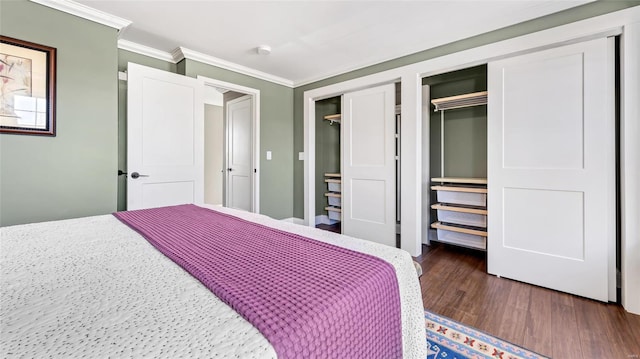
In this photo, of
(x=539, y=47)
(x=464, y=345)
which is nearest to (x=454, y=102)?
(x=539, y=47)

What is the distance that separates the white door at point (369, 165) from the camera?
3215mm

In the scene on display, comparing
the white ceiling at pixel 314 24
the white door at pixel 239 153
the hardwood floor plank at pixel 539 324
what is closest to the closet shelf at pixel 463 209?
the hardwood floor plank at pixel 539 324

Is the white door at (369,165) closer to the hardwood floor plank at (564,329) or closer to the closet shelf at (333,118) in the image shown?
the closet shelf at (333,118)

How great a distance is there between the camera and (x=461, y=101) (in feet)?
9.65

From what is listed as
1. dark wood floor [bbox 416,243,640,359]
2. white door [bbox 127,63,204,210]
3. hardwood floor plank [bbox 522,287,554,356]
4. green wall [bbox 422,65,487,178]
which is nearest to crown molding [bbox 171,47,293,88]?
white door [bbox 127,63,204,210]

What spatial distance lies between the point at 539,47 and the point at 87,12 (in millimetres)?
3687

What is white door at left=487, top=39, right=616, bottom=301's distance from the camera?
1935 millimetres

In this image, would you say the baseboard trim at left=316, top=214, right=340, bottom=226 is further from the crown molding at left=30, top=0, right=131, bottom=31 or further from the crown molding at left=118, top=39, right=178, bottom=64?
the crown molding at left=30, top=0, right=131, bottom=31

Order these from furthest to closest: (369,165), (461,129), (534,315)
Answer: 1. (369,165)
2. (461,129)
3. (534,315)

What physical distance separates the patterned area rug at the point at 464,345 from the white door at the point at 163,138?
261cm

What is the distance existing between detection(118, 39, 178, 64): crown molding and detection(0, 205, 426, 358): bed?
2400mm

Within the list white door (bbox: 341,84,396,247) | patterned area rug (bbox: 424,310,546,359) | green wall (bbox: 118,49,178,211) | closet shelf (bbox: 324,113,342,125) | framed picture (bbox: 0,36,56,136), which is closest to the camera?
patterned area rug (bbox: 424,310,546,359)

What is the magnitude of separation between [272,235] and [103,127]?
2139 millimetres

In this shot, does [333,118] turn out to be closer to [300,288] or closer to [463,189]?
[463,189]
